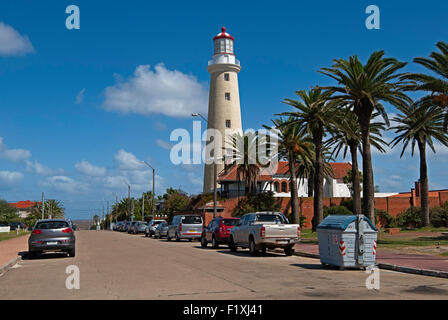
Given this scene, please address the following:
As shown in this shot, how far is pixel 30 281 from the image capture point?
1334 cm

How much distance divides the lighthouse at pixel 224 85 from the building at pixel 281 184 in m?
4.26

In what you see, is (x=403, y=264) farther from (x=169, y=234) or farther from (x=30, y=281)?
(x=169, y=234)

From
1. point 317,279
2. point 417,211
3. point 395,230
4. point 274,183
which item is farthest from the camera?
point 274,183

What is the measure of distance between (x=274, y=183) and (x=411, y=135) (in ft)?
96.4

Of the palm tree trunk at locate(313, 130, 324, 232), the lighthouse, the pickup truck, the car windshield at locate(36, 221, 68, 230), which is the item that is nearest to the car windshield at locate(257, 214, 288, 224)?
the pickup truck

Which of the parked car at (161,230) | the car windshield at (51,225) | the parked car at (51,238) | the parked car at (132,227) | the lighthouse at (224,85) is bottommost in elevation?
the parked car at (132,227)

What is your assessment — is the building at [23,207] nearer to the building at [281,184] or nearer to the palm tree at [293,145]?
the building at [281,184]

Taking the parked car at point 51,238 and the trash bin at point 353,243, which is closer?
the trash bin at point 353,243

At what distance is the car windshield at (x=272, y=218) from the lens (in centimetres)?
2266

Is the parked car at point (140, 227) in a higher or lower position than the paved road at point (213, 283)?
lower

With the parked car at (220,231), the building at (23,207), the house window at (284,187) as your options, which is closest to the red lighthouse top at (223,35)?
the house window at (284,187)

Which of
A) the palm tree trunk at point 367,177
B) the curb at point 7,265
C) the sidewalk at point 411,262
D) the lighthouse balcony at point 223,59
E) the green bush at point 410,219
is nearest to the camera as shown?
the sidewalk at point 411,262

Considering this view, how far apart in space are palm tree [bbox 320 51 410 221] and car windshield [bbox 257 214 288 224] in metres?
8.13
